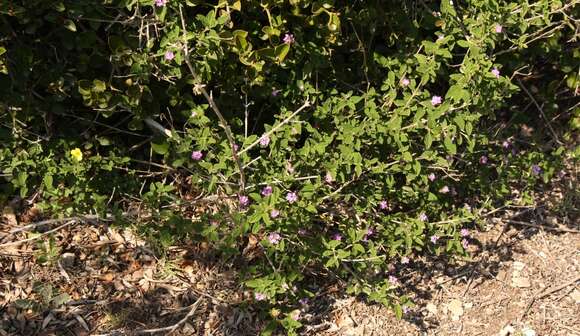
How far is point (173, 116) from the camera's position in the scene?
115 inches

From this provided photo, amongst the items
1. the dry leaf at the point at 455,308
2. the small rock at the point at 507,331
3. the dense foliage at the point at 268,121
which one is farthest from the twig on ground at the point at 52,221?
the small rock at the point at 507,331

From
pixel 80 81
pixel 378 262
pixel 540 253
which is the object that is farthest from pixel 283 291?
pixel 540 253

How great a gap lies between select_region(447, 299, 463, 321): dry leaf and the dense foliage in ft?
0.86

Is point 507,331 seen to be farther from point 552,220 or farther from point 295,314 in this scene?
point 295,314

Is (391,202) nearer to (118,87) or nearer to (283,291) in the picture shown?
(283,291)

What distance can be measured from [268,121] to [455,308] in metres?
1.29

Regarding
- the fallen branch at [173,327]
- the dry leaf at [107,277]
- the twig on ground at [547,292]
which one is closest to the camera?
the fallen branch at [173,327]

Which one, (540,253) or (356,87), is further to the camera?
(540,253)

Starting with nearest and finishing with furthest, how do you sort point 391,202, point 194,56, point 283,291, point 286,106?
point 194,56, point 283,291, point 286,106, point 391,202

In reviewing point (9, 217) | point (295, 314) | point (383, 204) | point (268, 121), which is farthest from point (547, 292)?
Answer: point (9, 217)

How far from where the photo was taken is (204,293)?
2791 mm

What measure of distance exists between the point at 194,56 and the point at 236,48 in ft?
0.56

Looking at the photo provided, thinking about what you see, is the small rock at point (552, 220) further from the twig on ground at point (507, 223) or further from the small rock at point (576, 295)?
the small rock at point (576, 295)

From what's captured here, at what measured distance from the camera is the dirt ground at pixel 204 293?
9.05 ft
